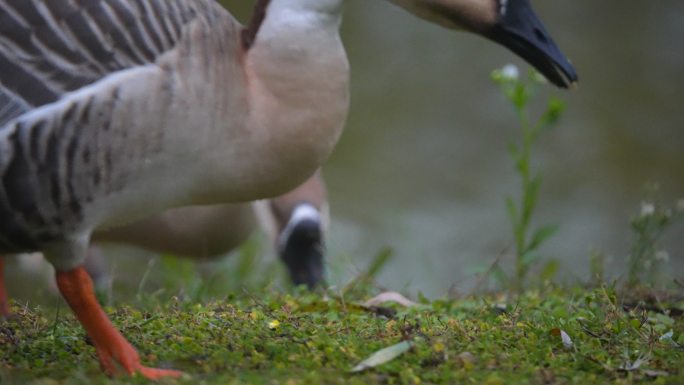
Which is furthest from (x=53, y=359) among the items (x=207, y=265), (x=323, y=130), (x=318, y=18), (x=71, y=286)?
(x=207, y=265)

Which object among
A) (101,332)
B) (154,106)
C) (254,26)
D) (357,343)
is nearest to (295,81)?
(254,26)

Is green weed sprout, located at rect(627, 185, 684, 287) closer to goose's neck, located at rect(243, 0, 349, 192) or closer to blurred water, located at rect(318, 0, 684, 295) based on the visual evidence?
goose's neck, located at rect(243, 0, 349, 192)

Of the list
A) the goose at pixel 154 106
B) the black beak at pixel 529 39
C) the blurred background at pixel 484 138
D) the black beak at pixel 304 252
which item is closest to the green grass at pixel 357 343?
the goose at pixel 154 106

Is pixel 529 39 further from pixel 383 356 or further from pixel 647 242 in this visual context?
pixel 647 242

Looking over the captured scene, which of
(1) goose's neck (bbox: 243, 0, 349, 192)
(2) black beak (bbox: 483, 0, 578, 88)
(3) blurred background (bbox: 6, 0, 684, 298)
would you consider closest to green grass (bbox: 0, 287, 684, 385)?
(1) goose's neck (bbox: 243, 0, 349, 192)

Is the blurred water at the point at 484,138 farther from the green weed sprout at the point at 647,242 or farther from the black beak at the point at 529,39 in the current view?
the black beak at the point at 529,39

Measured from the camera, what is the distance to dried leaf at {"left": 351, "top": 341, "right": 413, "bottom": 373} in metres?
3.14

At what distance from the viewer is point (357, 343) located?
3408 millimetres

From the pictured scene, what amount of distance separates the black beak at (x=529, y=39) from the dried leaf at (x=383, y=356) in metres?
1.13

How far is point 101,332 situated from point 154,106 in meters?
0.69

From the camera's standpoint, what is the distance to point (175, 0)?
11.8ft

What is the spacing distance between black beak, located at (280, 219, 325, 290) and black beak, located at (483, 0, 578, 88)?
3130 millimetres

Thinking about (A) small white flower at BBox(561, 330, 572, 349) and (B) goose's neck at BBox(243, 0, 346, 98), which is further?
(B) goose's neck at BBox(243, 0, 346, 98)

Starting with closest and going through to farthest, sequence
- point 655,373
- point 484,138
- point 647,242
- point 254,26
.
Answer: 1. point 655,373
2. point 254,26
3. point 647,242
4. point 484,138
